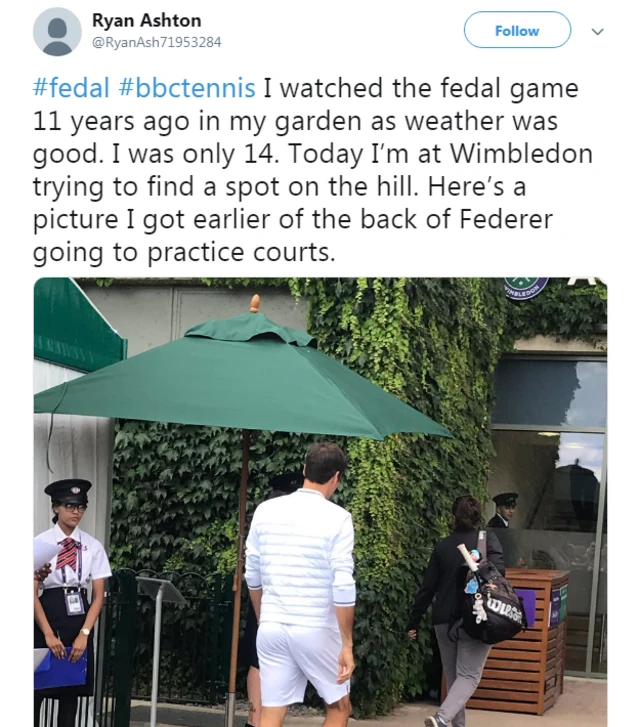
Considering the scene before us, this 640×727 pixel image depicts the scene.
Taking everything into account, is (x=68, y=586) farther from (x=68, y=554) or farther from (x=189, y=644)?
(x=189, y=644)

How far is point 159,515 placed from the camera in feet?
31.4

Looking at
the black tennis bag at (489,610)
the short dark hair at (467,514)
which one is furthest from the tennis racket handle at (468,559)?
the short dark hair at (467,514)

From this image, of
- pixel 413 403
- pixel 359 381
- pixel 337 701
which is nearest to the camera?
pixel 337 701

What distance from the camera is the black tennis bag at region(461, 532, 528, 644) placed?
23.9ft

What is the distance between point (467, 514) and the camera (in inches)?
298

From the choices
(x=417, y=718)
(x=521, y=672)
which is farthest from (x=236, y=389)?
(x=521, y=672)

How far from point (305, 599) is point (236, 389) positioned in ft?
3.89

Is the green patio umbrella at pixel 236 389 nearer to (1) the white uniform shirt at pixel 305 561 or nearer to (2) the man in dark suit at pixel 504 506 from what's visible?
(1) the white uniform shirt at pixel 305 561
